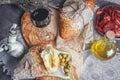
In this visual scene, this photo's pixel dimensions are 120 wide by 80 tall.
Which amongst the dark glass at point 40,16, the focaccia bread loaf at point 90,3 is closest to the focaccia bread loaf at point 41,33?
the dark glass at point 40,16

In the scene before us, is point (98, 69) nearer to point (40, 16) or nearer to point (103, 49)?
point (103, 49)

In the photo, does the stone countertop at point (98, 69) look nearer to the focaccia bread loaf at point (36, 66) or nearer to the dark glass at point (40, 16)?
the focaccia bread loaf at point (36, 66)

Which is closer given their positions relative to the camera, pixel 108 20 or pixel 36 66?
pixel 36 66

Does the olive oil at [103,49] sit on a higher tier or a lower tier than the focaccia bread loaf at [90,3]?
lower

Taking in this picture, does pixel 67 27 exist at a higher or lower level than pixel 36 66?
higher

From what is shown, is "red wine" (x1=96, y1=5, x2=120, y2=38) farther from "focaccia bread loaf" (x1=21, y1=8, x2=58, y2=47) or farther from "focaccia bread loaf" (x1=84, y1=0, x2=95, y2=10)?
"focaccia bread loaf" (x1=21, y1=8, x2=58, y2=47)

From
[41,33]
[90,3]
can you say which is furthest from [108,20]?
[41,33]

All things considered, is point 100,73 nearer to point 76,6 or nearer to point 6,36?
point 76,6
